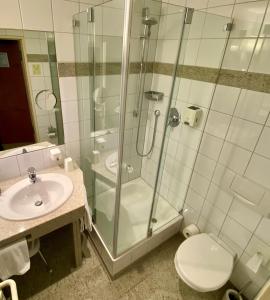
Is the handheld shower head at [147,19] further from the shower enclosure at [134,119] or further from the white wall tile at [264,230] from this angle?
the white wall tile at [264,230]

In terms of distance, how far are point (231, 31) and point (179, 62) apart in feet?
1.30

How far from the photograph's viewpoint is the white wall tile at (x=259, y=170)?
1312mm

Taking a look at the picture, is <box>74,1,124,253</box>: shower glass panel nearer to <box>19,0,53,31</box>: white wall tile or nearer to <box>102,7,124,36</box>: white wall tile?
<box>102,7,124,36</box>: white wall tile

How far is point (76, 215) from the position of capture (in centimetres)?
142

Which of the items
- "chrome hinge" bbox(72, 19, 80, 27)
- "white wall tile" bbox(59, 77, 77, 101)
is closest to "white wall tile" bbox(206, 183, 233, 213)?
"white wall tile" bbox(59, 77, 77, 101)

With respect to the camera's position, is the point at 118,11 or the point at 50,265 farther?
the point at 50,265

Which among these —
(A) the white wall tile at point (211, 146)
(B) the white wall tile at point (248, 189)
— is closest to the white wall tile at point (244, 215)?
(B) the white wall tile at point (248, 189)

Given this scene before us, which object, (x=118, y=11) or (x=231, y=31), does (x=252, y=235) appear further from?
(x=118, y=11)

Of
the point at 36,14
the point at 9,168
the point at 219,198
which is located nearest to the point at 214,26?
the point at 36,14

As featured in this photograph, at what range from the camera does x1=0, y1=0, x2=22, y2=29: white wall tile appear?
119 cm

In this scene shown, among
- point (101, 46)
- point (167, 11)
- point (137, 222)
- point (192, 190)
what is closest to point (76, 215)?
point (137, 222)

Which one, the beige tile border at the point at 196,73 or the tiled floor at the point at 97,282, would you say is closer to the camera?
the beige tile border at the point at 196,73

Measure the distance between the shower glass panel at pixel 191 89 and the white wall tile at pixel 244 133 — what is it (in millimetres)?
259

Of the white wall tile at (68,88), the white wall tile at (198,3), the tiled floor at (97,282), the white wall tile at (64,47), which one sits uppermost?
the white wall tile at (198,3)
